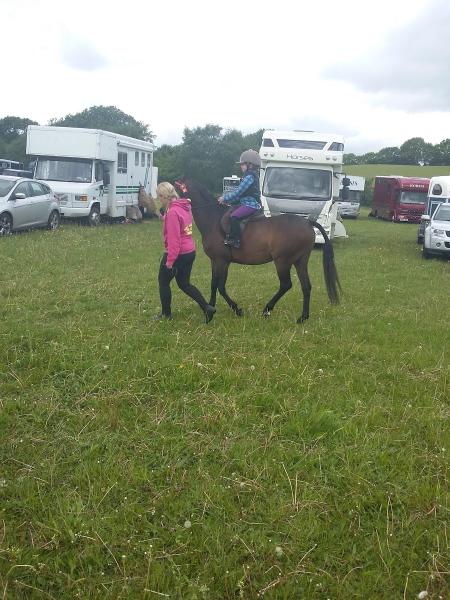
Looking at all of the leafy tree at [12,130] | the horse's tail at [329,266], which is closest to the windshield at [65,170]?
the horse's tail at [329,266]

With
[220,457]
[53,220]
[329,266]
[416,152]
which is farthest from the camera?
[416,152]

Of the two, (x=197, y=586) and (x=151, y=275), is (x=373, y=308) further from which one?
(x=197, y=586)

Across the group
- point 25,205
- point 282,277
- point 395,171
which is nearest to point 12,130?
point 395,171

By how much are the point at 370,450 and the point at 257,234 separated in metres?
4.34

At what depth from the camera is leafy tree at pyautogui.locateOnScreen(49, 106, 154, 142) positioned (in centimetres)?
7057

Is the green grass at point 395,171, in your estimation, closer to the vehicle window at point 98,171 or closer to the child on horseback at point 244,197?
the vehicle window at point 98,171

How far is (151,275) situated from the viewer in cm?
1045

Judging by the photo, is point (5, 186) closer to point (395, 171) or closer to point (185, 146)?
point (185, 146)

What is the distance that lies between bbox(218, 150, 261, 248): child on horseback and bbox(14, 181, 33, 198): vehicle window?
410 inches

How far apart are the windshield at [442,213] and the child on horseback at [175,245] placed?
39.3 feet

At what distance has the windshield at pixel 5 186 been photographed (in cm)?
1553

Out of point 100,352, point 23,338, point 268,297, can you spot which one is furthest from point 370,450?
point 268,297

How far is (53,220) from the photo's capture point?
1770cm

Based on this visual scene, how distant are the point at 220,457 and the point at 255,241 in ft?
14.4
